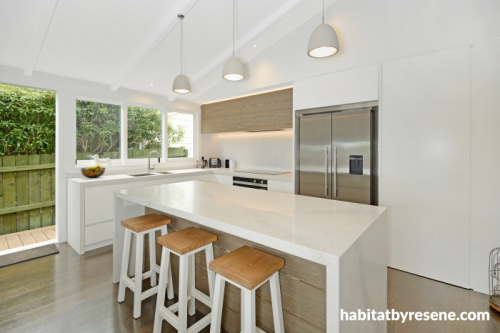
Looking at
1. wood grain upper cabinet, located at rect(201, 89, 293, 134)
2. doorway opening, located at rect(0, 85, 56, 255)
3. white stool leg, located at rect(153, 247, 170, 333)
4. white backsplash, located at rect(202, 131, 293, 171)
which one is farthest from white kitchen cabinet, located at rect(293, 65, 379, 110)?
doorway opening, located at rect(0, 85, 56, 255)

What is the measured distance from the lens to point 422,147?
2555mm

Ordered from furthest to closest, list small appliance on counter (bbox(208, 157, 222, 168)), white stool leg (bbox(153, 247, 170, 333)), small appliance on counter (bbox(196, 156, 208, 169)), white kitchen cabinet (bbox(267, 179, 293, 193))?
1. small appliance on counter (bbox(208, 157, 222, 168))
2. small appliance on counter (bbox(196, 156, 208, 169))
3. white kitchen cabinet (bbox(267, 179, 293, 193))
4. white stool leg (bbox(153, 247, 170, 333))

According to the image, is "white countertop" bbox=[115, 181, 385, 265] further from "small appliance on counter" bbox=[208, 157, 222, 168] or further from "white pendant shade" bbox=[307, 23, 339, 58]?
"small appliance on counter" bbox=[208, 157, 222, 168]

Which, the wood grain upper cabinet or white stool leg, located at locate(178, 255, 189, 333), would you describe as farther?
the wood grain upper cabinet

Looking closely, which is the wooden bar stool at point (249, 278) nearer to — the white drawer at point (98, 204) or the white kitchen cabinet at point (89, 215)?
the white kitchen cabinet at point (89, 215)

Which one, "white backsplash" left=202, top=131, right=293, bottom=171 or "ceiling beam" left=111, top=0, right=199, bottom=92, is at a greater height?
"ceiling beam" left=111, top=0, right=199, bottom=92

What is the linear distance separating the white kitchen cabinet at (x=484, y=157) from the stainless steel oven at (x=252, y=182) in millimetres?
2443

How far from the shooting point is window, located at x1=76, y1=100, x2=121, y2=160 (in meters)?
3.70

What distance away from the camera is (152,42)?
307 centimetres

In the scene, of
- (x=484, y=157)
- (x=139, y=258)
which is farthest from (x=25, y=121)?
(x=484, y=157)

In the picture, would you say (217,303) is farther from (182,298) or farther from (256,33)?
(256,33)

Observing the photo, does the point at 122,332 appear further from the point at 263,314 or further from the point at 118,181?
the point at 118,181

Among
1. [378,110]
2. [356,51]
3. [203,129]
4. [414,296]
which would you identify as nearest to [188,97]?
[203,129]

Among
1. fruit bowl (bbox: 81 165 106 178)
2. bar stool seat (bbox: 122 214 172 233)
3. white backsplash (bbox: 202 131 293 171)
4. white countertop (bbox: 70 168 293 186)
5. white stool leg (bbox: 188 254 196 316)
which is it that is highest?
white backsplash (bbox: 202 131 293 171)
